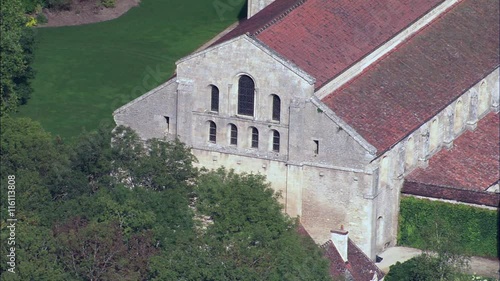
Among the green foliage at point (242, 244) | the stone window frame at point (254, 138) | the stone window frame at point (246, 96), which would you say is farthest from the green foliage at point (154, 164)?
the stone window frame at point (246, 96)

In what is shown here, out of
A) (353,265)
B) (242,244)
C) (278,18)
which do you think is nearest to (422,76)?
(278,18)

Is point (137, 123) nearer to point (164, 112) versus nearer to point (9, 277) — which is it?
point (164, 112)

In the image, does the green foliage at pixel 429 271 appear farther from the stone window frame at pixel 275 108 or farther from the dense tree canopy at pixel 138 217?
the stone window frame at pixel 275 108

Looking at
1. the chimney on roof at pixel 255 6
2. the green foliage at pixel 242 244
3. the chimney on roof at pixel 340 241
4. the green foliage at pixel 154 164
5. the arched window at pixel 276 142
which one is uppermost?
the chimney on roof at pixel 255 6

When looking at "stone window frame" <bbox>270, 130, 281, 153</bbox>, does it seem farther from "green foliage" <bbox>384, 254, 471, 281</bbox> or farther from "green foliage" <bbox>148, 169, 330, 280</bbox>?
"green foliage" <bbox>384, 254, 471, 281</bbox>

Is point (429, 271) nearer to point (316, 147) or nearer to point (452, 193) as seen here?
point (452, 193)

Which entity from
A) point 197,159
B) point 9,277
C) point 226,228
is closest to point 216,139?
point 197,159

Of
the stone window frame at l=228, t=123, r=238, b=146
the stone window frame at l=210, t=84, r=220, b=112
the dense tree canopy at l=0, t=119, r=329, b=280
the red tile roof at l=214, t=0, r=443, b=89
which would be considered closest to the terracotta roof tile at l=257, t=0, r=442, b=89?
the red tile roof at l=214, t=0, r=443, b=89
